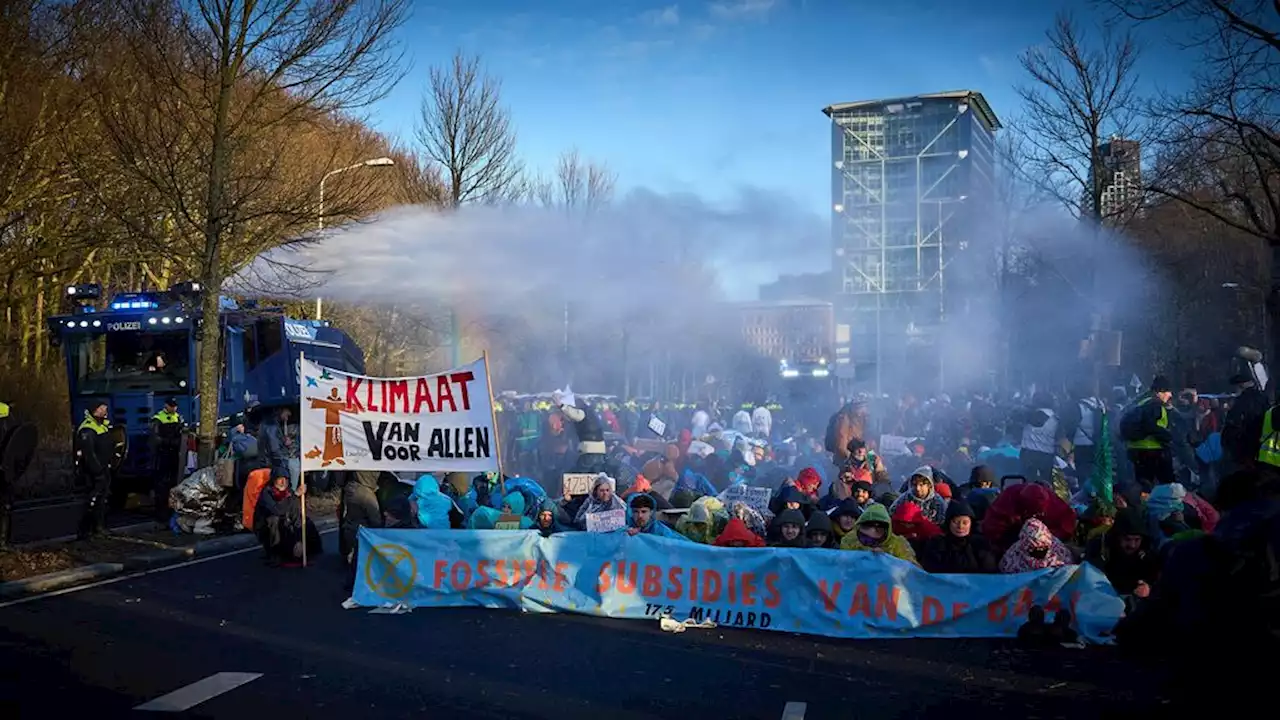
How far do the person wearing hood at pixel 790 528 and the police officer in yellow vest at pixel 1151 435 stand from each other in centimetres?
537

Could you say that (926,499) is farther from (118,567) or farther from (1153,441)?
(118,567)

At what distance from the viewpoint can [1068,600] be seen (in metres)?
8.19

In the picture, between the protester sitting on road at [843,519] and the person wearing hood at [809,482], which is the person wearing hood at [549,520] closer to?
the protester sitting on road at [843,519]

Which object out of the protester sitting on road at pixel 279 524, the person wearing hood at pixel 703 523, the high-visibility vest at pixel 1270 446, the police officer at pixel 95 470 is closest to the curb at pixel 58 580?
the protester sitting on road at pixel 279 524

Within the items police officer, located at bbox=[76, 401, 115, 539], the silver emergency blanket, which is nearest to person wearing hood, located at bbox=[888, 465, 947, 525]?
the silver emergency blanket

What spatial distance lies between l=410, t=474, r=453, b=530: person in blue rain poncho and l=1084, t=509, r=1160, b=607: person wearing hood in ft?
20.4

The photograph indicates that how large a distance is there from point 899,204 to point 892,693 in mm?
38493

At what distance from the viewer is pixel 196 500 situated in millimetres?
14195

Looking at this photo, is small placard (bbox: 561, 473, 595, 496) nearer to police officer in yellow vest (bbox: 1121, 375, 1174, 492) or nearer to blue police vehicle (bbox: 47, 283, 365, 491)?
police officer in yellow vest (bbox: 1121, 375, 1174, 492)

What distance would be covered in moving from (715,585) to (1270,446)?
4597mm

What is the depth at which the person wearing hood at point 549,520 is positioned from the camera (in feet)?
35.1

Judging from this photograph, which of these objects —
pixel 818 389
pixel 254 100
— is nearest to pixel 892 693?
pixel 254 100

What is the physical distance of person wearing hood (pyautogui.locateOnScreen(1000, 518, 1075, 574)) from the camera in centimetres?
860

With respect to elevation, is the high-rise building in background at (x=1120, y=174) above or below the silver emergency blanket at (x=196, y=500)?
above
